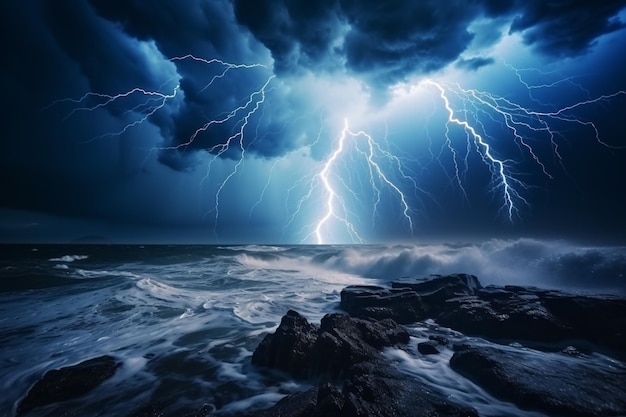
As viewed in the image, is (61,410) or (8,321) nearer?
(61,410)

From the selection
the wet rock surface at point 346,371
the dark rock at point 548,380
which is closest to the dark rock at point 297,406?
the wet rock surface at point 346,371

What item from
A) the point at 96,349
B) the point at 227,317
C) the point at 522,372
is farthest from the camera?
the point at 227,317

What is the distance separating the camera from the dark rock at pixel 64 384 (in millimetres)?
4129

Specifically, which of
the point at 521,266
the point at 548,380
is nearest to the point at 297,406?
the point at 548,380

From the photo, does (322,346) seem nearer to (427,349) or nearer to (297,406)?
(297,406)

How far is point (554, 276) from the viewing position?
43.6ft

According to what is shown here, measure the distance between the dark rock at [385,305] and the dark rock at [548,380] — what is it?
8.53 feet

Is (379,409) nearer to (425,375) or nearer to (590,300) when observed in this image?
(425,375)

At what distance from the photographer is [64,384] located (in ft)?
14.3

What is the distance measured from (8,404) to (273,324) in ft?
17.9

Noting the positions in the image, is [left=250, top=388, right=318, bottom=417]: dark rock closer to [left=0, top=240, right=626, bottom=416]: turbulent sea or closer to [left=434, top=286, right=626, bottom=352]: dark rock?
[left=0, top=240, right=626, bottom=416]: turbulent sea

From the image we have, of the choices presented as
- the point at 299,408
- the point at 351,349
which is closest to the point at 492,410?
the point at 351,349

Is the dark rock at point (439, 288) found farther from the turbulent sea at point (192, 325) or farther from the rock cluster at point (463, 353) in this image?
the turbulent sea at point (192, 325)

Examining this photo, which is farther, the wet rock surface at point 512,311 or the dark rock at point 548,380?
the wet rock surface at point 512,311
